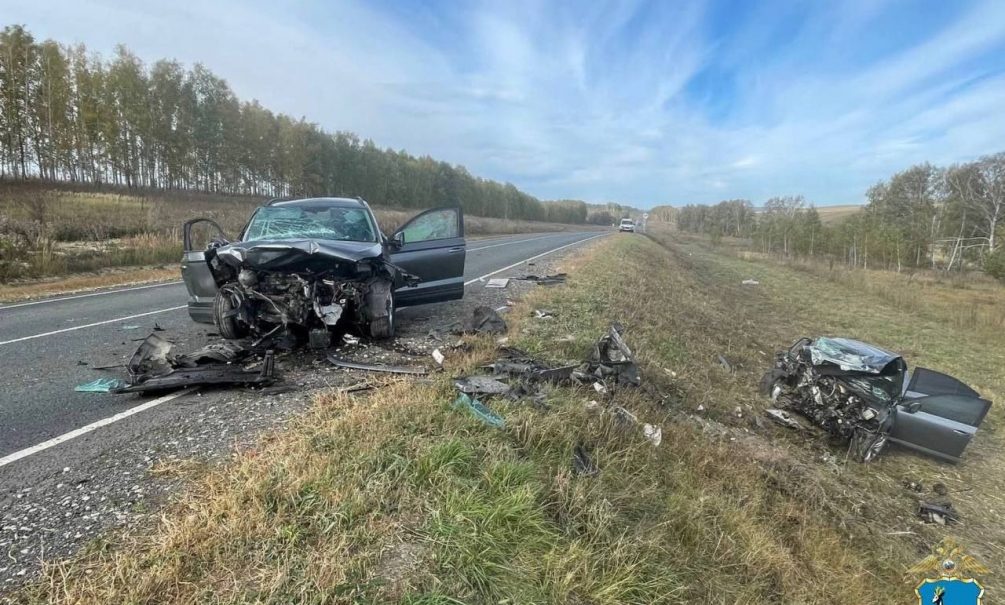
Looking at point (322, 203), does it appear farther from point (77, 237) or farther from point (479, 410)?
point (77, 237)

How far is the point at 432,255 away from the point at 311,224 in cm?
172

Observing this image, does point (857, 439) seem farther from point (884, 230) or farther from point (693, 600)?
point (884, 230)

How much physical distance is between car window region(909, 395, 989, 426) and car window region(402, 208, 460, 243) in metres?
7.24

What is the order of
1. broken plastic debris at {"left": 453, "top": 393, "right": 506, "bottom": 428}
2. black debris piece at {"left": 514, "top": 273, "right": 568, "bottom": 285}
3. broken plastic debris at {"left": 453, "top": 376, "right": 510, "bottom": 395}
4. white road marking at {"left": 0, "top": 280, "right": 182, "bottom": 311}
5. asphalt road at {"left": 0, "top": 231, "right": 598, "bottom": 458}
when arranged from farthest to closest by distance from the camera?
1. black debris piece at {"left": 514, "top": 273, "right": 568, "bottom": 285}
2. white road marking at {"left": 0, "top": 280, "right": 182, "bottom": 311}
3. broken plastic debris at {"left": 453, "top": 376, "right": 510, "bottom": 395}
4. asphalt road at {"left": 0, "top": 231, "right": 598, "bottom": 458}
5. broken plastic debris at {"left": 453, "top": 393, "right": 506, "bottom": 428}

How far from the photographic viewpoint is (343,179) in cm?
4772

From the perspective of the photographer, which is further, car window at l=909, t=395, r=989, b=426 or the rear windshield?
car window at l=909, t=395, r=989, b=426

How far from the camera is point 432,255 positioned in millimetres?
6590

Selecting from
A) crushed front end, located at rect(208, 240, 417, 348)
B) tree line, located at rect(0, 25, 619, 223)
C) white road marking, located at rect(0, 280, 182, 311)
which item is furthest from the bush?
tree line, located at rect(0, 25, 619, 223)

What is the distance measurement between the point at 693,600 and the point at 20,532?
339 centimetres

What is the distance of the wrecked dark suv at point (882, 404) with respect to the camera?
19.7 ft

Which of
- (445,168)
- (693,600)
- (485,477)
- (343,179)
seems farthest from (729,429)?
(445,168)

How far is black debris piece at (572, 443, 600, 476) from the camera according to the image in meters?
3.12

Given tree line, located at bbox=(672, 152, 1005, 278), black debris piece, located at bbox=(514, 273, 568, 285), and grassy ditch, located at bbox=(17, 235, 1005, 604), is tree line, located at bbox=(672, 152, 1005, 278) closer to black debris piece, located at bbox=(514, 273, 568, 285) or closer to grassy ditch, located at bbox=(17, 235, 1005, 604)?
black debris piece, located at bbox=(514, 273, 568, 285)

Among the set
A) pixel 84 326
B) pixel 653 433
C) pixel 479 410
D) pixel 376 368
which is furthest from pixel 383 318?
pixel 84 326
